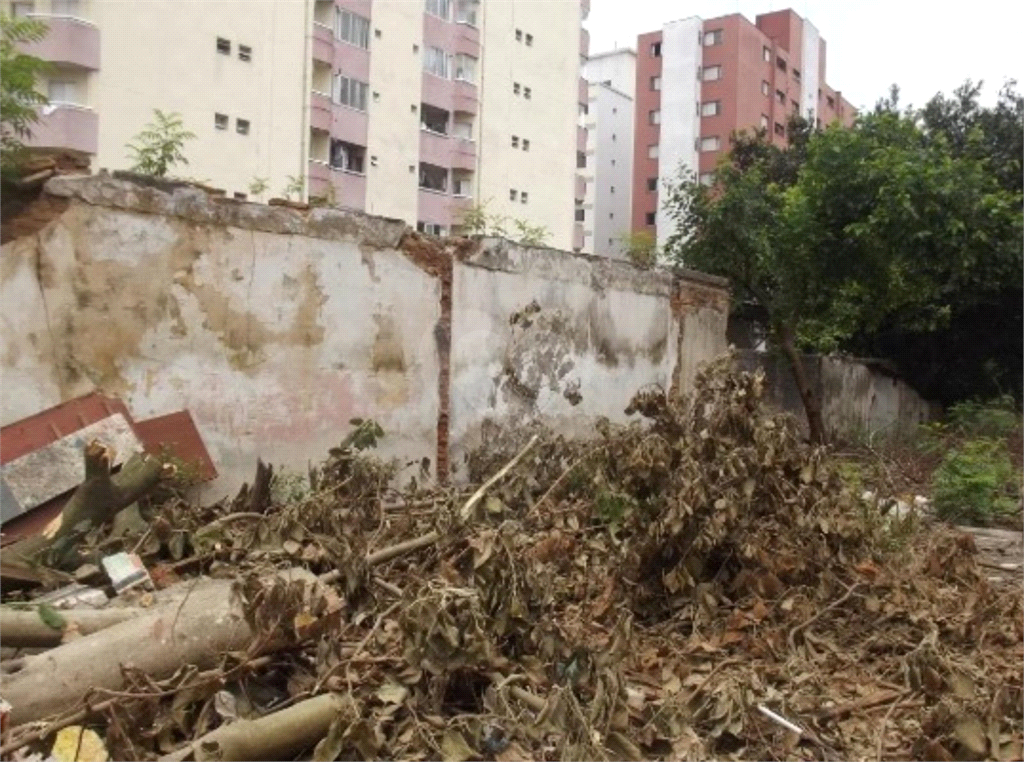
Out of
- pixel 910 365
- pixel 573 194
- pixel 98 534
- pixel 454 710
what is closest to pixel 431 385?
pixel 98 534

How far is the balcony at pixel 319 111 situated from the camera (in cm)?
2658

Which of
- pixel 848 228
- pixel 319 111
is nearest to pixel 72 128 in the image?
pixel 319 111

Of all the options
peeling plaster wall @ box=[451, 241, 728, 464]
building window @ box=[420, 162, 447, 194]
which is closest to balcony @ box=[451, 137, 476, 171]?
building window @ box=[420, 162, 447, 194]

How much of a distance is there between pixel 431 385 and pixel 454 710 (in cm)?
429

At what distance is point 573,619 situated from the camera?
14.6 feet

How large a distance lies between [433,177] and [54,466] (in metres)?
28.0

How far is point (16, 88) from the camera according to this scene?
16.9 ft

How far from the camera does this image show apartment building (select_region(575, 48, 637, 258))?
51719 millimetres

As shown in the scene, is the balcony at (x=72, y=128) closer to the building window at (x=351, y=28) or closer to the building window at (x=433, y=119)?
the building window at (x=351, y=28)

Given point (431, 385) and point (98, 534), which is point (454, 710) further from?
point (431, 385)

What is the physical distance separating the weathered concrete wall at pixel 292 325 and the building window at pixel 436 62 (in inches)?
941

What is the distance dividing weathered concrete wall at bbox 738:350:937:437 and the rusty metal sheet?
9.01m

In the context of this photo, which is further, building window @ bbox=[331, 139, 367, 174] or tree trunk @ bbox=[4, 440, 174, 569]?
building window @ bbox=[331, 139, 367, 174]

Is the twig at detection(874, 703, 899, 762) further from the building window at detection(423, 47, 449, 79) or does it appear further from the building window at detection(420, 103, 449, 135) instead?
the building window at detection(423, 47, 449, 79)
